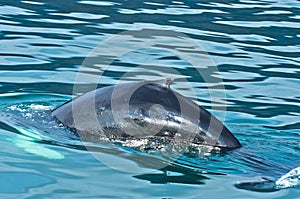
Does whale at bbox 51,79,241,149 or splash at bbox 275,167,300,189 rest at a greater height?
whale at bbox 51,79,241,149

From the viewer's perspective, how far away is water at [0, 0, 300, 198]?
6449mm

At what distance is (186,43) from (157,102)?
653 cm

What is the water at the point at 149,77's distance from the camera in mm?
6449

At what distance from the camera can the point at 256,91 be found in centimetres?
1052

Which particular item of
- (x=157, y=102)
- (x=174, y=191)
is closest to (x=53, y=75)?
(x=157, y=102)

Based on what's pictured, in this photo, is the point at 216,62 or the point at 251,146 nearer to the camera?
the point at 251,146

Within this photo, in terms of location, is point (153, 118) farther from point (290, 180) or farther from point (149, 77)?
point (149, 77)

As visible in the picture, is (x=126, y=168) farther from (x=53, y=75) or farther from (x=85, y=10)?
(x=85, y=10)

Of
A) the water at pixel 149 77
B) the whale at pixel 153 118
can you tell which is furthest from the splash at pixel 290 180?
the whale at pixel 153 118

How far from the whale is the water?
6.5 inches

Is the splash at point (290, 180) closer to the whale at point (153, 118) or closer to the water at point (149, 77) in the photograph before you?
the water at point (149, 77)

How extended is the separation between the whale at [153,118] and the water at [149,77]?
0.54 feet

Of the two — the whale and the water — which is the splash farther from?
the whale

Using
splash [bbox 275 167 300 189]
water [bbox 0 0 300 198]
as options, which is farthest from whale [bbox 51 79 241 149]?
splash [bbox 275 167 300 189]
